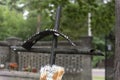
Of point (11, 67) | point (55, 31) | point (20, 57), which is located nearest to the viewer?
point (55, 31)

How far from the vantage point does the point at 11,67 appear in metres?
12.7

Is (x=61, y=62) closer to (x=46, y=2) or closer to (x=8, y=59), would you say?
(x=8, y=59)

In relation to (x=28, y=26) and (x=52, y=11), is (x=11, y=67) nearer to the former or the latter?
(x=52, y=11)

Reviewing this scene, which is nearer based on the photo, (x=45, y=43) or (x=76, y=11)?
(x=45, y=43)

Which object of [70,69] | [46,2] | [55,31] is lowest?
[70,69]

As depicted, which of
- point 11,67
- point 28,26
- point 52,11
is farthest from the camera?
point 28,26

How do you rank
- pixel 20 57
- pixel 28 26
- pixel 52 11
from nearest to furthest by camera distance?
pixel 20 57
pixel 52 11
pixel 28 26

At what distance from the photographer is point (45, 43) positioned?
14.9 metres

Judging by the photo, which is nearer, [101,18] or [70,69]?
[70,69]

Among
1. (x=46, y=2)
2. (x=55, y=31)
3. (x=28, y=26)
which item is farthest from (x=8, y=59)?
(x=28, y=26)

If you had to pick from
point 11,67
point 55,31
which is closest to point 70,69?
point 11,67

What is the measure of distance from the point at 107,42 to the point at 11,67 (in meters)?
4.25

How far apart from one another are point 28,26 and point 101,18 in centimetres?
2727

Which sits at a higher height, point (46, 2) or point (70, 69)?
point (46, 2)
